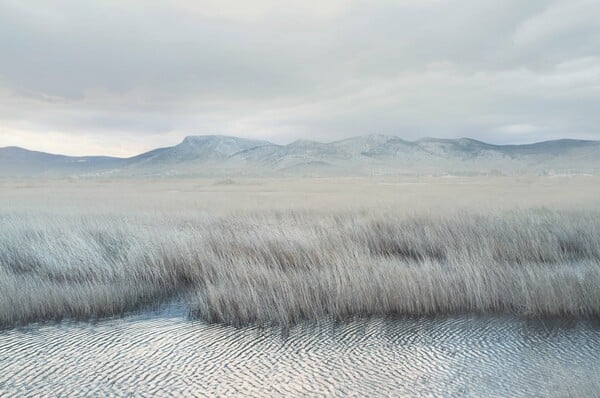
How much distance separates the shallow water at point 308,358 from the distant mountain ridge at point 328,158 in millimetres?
110046

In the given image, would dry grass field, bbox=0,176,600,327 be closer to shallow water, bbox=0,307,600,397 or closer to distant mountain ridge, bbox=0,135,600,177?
shallow water, bbox=0,307,600,397

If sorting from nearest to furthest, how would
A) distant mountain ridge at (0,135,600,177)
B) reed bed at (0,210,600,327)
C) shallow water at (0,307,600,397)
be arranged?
shallow water at (0,307,600,397) → reed bed at (0,210,600,327) → distant mountain ridge at (0,135,600,177)

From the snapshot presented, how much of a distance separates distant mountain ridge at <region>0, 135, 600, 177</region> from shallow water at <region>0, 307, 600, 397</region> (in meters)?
110

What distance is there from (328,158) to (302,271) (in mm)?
138112

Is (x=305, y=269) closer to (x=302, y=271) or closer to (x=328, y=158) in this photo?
(x=302, y=271)

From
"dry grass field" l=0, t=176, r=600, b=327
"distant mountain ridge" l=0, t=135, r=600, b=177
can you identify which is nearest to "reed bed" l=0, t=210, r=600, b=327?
"dry grass field" l=0, t=176, r=600, b=327

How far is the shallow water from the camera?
447cm

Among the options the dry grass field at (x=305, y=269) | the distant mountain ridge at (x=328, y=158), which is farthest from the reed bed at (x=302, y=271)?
the distant mountain ridge at (x=328, y=158)

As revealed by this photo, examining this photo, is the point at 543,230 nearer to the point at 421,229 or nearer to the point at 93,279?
the point at 421,229

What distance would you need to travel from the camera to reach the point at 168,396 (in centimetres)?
439

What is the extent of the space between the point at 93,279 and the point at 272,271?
2.90m

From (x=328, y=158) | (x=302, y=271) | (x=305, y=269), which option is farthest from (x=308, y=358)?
→ (x=328, y=158)

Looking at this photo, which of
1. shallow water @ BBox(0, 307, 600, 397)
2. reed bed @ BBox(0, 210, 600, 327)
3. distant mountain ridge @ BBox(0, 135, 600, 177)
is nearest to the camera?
shallow water @ BBox(0, 307, 600, 397)

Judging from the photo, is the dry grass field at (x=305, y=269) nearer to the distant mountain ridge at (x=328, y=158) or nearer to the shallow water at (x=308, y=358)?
the shallow water at (x=308, y=358)
